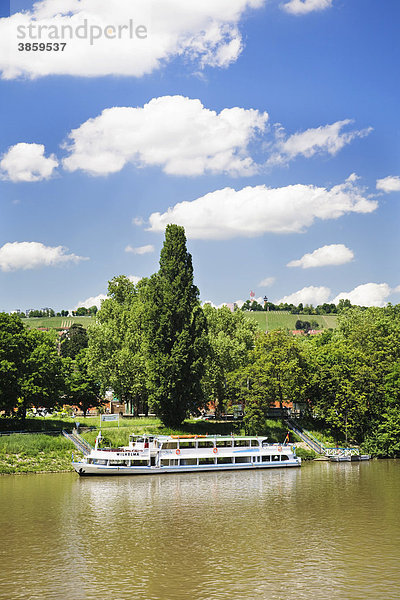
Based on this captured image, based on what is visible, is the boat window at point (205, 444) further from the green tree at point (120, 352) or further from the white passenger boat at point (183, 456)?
the green tree at point (120, 352)

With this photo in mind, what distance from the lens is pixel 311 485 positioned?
62594 millimetres

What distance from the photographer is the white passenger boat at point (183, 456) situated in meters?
69.4

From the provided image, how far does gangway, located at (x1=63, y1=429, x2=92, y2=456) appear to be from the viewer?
75.5 meters

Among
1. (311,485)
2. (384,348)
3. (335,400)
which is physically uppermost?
(384,348)

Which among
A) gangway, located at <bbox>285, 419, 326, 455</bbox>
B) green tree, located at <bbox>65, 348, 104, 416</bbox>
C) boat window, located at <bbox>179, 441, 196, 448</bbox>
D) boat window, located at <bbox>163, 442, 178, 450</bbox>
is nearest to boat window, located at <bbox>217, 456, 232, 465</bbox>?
boat window, located at <bbox>179, 441, 196, 448</bbox>

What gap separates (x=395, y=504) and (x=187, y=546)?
21.8m

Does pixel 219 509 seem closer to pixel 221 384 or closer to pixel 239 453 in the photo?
pixel 239 453

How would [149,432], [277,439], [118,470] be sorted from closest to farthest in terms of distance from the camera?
[118,470]
[149,432]
[277,439]

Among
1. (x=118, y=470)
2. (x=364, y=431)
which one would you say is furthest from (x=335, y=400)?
(x=118, y=470)

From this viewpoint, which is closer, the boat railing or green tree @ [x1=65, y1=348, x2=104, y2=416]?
the boat railing

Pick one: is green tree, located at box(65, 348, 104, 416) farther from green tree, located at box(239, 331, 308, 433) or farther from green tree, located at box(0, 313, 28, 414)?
green tree, located at box(239, 331, 308, 433)

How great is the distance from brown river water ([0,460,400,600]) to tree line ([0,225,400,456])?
20.4 metres

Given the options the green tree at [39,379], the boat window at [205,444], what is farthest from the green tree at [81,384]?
the boat window at [205,444]

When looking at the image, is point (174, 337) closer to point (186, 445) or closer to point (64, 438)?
point (186, 445)
